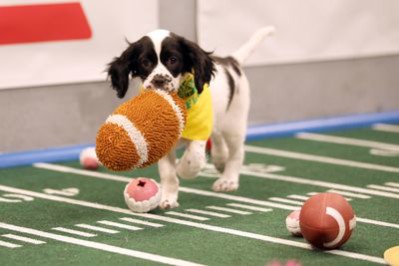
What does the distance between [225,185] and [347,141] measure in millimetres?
2127

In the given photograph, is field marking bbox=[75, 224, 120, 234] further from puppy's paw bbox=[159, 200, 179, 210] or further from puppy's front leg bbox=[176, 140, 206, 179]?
puppy's front leg bbox=[176, 140, 206, 179]

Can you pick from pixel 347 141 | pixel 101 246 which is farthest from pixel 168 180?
pixel 347 141

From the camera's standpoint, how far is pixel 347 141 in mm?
8484

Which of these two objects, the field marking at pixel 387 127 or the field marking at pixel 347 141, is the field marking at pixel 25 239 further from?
the field marking at pixel 387 127

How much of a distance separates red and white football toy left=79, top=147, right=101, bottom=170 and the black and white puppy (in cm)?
91

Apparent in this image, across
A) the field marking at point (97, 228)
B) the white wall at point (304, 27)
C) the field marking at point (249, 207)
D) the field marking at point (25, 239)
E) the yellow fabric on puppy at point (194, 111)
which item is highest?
the white wall at point (304, 27)

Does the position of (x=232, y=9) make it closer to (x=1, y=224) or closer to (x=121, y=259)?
(x=1, y=224)

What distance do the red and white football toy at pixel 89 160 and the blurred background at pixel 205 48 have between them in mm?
608

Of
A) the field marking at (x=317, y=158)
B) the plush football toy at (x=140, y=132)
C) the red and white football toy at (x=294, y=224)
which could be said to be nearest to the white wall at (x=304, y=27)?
the field marking at (x=317, y=158)

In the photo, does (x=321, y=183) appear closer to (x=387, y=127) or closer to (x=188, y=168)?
(x=188, y=168)

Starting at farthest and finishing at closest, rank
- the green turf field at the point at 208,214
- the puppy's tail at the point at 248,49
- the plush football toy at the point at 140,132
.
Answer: the puppy's tail at the point at 248,49
the plush football toy at the point at 140,132
the green turf field at the point at 208,214

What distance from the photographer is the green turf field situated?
16.5ft

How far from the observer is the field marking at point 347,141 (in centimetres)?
821

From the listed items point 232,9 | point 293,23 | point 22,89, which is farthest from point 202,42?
point 22,89
